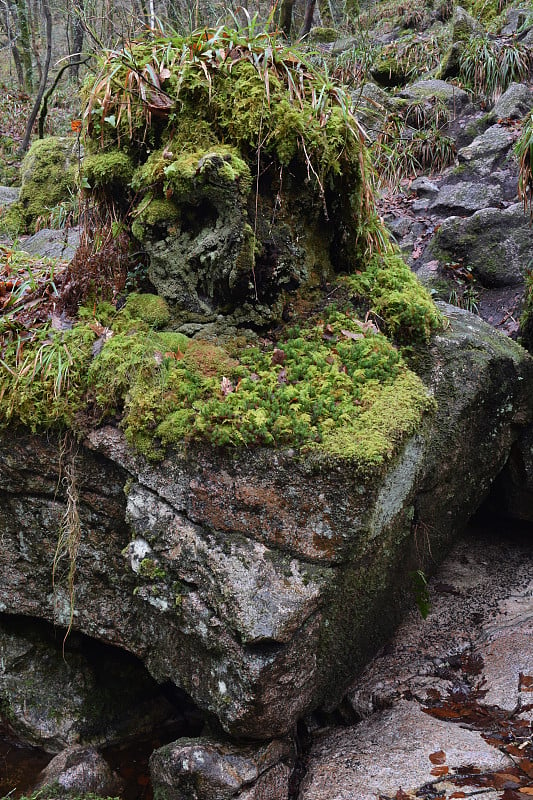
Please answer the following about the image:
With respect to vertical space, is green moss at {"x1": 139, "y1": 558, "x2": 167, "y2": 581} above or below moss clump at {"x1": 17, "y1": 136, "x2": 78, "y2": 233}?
below

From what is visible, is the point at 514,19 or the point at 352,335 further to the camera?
the point at 514,19

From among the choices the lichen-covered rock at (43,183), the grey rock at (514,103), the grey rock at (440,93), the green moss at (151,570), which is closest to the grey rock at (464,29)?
the grey rock at (440,93)

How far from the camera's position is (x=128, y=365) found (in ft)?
10.1

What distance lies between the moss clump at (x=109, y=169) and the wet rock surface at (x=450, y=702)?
3263mm

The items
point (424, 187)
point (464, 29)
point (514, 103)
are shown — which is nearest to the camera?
point (424, 187)

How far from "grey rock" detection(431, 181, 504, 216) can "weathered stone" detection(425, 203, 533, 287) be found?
0.52 meters

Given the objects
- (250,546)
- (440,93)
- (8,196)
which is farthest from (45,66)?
(250,546)

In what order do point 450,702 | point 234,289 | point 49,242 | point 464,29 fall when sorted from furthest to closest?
1. point 464,29
2. point 49,242
3. point 234,289
4. point 450,702

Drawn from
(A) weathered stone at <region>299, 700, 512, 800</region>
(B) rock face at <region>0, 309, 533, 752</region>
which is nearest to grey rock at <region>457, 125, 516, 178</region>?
(B) rock face at <region>0, 309, 533, 752</region>

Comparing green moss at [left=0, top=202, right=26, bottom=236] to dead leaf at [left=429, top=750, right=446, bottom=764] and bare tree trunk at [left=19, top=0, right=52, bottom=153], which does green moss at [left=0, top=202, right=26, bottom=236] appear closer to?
bare tree trunk at [left=19, top=0, right=52, bottom=153]

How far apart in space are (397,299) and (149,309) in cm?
144

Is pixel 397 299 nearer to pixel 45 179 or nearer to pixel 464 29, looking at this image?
pixel 45 179

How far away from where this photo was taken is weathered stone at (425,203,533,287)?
5.56 metres

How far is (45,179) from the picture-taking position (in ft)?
22.7
